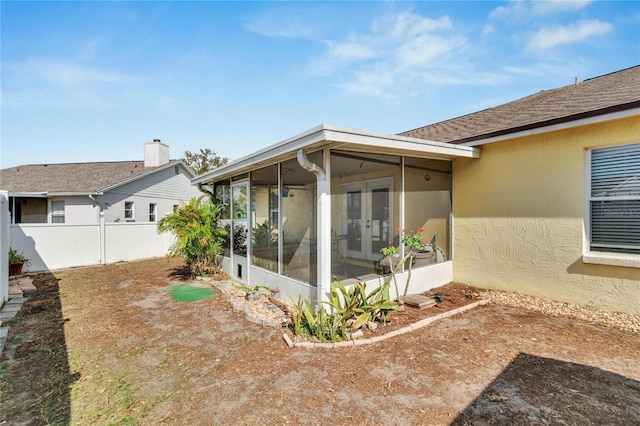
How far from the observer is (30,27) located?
6582 millimetres

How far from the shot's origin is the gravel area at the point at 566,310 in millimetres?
4339

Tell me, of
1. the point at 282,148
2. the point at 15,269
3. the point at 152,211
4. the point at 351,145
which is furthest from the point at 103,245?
the point at 351,145

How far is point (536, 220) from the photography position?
17.5ft

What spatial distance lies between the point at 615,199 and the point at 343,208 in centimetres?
413

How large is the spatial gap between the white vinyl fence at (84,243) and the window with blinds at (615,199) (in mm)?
13961

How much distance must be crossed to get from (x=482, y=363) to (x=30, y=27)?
1050cm

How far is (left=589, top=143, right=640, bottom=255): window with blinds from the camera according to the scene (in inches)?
173

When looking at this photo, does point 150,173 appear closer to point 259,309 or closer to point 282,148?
point 259,309

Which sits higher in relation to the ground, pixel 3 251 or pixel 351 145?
pixel 351 145

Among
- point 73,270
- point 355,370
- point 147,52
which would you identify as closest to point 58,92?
point 147,52

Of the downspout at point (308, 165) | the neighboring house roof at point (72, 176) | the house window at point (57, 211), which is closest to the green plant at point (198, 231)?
the downspout at point (308, 165)

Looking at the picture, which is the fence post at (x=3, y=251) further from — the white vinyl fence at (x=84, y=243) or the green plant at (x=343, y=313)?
the green plant at (x=343, y=313)

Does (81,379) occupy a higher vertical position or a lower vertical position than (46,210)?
lower

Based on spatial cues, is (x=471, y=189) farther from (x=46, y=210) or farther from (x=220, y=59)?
(x=46, y=210)
